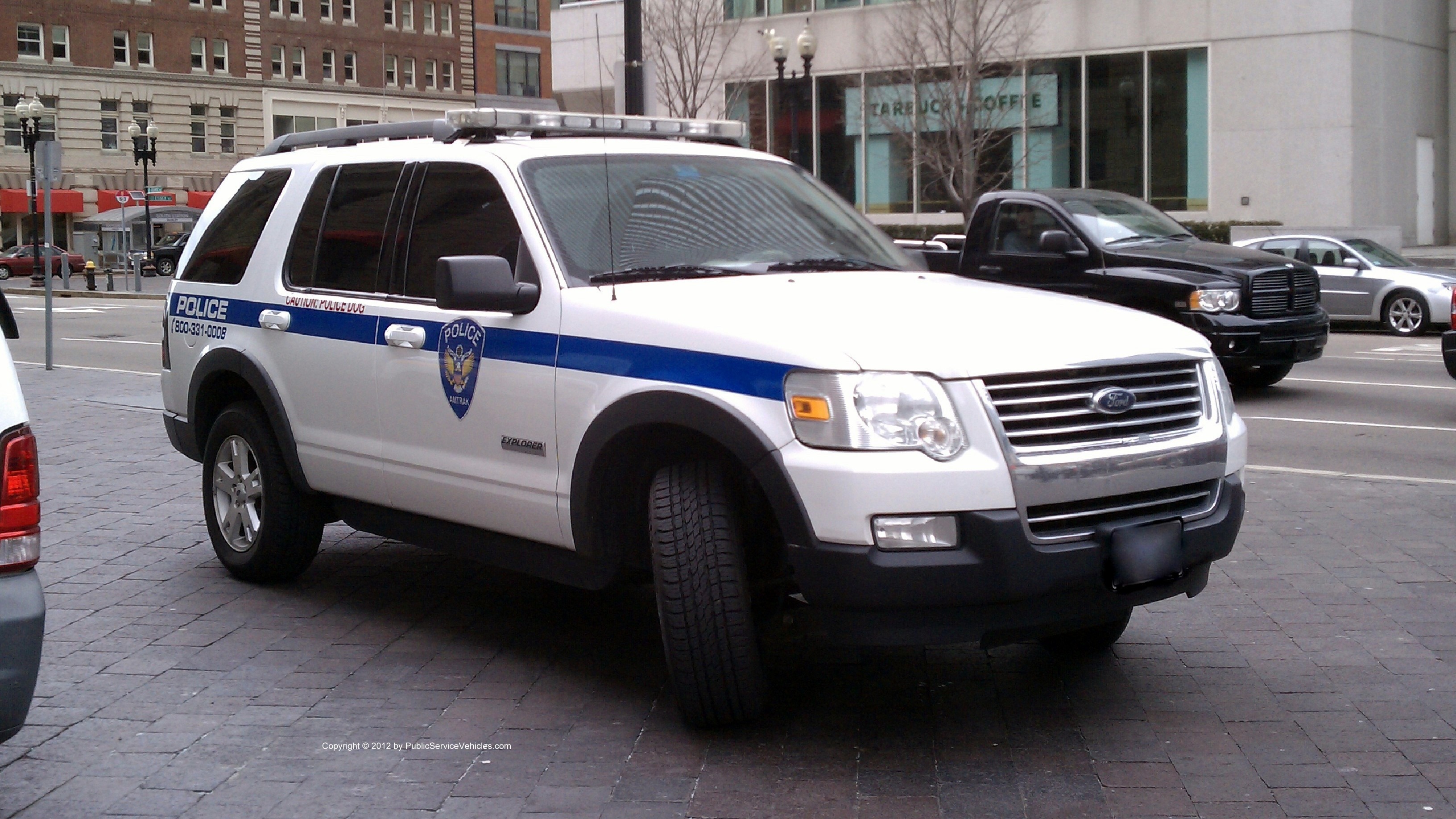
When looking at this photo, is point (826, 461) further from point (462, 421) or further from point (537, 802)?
point (462, 421)

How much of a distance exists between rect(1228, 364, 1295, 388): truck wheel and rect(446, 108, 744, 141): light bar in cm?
868

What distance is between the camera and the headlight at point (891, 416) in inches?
169

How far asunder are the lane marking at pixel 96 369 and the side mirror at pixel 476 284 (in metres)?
14.4

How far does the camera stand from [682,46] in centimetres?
3775

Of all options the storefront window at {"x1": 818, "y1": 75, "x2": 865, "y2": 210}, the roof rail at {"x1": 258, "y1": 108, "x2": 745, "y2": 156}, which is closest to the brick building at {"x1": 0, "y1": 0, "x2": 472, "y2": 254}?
the storefront window at {"x1": 818, "y1": 75, "x2": 865, "y2": 210}

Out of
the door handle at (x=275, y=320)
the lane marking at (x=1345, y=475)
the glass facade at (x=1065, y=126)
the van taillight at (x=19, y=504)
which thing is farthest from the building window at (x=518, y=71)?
the van taillight at (x=19, y=504)

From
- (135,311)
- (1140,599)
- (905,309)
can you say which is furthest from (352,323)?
(135,311)

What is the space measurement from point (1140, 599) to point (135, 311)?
33527 millimetres

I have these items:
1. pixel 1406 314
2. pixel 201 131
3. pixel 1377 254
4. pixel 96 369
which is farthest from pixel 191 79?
pixel 1406 314

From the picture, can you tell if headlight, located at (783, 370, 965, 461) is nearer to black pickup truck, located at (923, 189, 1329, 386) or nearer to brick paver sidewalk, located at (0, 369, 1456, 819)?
brick paver sidewalk, located at (0, 369, 1456, 819)

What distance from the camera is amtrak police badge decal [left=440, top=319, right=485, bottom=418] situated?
216 inches

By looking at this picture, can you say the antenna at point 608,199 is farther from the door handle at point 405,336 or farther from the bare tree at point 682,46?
the bare tree at point 682,46

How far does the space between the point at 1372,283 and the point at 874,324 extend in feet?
63.1

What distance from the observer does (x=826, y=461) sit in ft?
14.1
